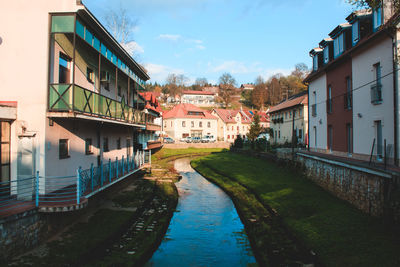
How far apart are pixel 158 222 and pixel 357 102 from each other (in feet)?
44.0

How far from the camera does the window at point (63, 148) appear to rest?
11147 mm

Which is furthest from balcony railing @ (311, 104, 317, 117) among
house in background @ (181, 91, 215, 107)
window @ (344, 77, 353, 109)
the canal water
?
house in background @ (181, 91, 215, 107)

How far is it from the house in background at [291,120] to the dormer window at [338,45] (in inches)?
345

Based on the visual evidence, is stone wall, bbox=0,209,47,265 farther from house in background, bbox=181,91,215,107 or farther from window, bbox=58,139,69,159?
house in background, bbox=181,91,215,107

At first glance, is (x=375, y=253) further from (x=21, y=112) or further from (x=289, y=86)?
(x=289, y=86)

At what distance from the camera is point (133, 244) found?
10.1 metres

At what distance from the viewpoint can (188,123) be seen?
216ft

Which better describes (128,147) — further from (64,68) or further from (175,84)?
(175,84)

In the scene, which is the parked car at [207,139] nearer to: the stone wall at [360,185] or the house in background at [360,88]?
the house in background at [360,88]

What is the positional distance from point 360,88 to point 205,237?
12409 millimetres

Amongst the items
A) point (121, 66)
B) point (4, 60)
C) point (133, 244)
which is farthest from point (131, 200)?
point (4, 60)

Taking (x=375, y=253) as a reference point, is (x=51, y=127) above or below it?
above

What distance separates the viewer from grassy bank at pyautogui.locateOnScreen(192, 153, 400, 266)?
27.1ft

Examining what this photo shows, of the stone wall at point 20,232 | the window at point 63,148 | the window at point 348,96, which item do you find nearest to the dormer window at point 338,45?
the window at point 348,96
